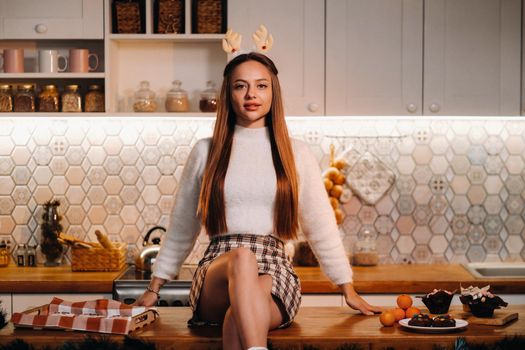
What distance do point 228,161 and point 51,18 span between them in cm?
147

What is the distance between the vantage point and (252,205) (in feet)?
8.39

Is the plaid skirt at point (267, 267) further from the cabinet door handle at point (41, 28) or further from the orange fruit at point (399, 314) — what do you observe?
the cabinet door handle at point (41, 28)

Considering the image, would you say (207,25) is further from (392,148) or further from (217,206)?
(217,206)

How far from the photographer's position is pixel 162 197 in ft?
13.2

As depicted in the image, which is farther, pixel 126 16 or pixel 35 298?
pixel 126 16

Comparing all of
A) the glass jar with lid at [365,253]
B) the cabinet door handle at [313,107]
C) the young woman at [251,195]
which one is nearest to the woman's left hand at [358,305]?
the young woman at [251,195]

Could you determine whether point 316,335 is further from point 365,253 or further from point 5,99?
point 5,99

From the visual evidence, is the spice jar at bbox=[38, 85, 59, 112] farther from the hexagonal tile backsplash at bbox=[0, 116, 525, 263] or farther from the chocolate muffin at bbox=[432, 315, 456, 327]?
the chocolate muffin at bbox=[432, 315, 456, 327]

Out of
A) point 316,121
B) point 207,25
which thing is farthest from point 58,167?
point 316,121

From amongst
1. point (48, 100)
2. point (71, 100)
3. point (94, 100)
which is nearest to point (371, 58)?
point (94, 100)

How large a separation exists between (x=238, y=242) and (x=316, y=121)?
160cm

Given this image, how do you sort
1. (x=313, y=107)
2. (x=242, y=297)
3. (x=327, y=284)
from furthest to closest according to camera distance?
(x=313, y=107) → (x=327, y=284) → (x=242, y=297)

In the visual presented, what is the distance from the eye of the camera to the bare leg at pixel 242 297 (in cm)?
206

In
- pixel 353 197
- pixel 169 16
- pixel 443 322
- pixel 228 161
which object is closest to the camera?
pixel 443 322
